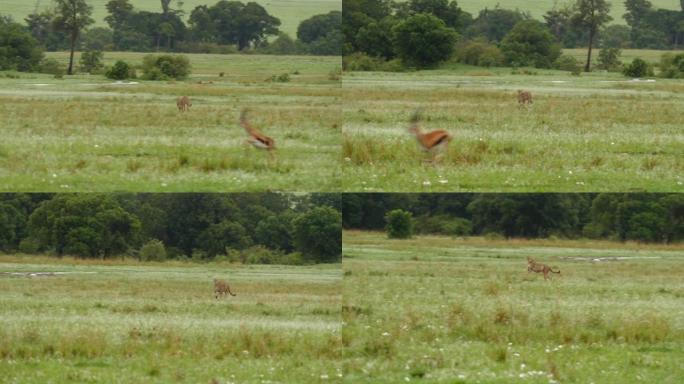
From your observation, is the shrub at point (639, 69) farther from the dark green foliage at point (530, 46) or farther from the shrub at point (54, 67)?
the shrub at point (54, 67)

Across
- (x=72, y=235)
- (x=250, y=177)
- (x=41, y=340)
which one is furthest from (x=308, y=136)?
(x=41, y=340)

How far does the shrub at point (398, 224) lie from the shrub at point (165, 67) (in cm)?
526

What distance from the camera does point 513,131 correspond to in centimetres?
1855

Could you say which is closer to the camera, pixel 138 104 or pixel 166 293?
pixel 166 293

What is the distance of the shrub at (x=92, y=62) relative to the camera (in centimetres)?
2140

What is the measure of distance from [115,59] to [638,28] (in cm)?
933

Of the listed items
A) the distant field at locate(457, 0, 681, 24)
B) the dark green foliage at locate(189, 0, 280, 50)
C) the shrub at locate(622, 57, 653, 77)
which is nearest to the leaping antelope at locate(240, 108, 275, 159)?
the dark green foliage at locate(189, 0, 280, 50)

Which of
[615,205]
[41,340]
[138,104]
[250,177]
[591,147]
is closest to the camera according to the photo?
[41,340]

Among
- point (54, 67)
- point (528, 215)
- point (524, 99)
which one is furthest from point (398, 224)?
point (54, 67)

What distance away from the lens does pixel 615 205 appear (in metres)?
18.8

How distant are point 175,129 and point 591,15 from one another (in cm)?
787

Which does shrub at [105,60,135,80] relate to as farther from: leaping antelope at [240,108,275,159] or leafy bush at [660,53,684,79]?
leafy bush at [660,53,684,79]

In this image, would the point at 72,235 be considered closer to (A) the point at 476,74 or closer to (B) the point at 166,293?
(B) the point at 166,293

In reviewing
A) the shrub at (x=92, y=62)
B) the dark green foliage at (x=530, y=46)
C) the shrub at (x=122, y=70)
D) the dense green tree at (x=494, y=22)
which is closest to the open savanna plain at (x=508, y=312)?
the dark green foliage at (x=530, y=46)
